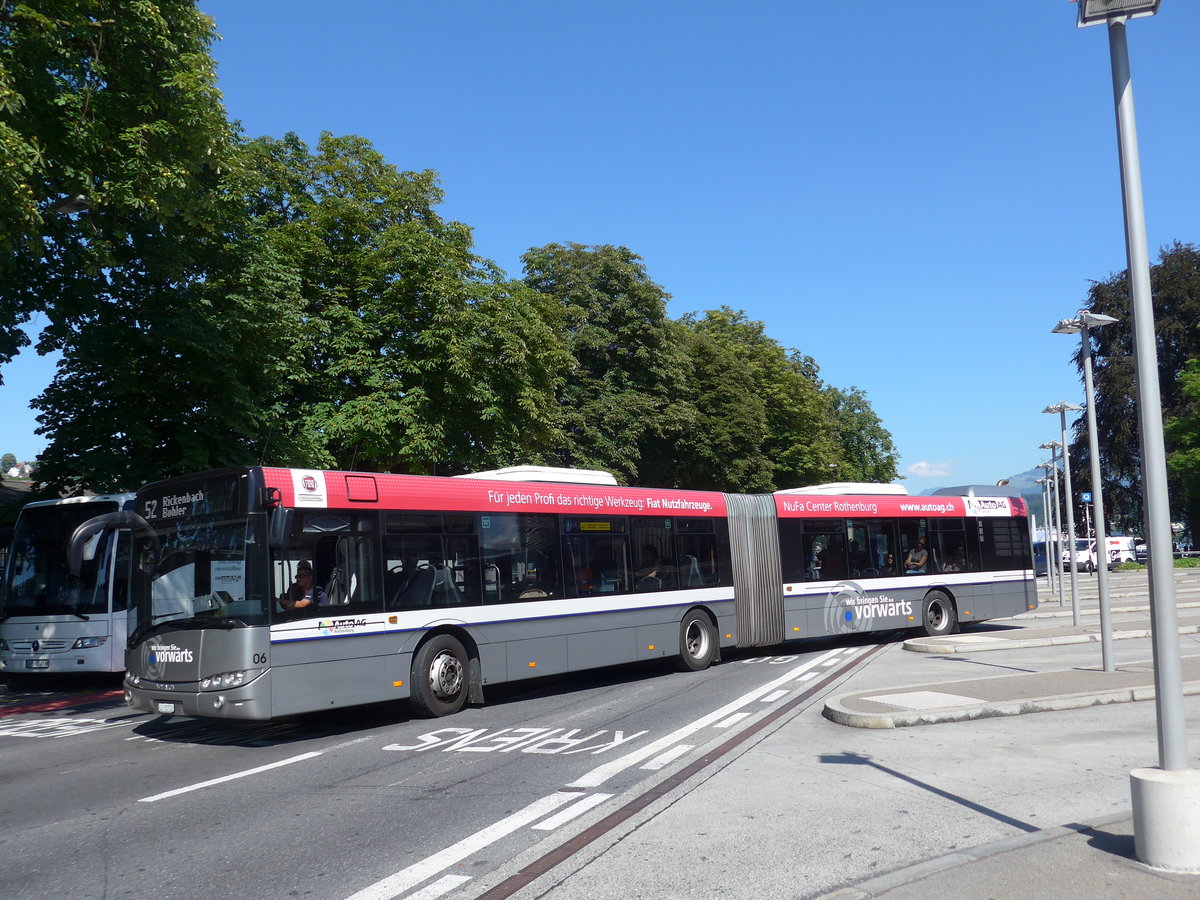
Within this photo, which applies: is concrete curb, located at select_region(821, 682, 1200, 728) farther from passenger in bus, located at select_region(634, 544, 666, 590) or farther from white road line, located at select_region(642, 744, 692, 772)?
passenger in bus, located at select_region(634, 544, 666, 590)

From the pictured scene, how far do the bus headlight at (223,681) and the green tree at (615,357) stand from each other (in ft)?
87.1

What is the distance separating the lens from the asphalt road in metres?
6.11

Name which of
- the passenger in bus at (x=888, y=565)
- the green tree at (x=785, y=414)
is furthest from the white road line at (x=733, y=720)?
the green tree at (x=785, y=414)

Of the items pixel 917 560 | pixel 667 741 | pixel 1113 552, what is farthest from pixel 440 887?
pixel 1113 552

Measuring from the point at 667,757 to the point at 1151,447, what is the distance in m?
5.39

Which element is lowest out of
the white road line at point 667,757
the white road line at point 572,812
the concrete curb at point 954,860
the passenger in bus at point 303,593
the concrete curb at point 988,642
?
the concrete curb at point 988,642

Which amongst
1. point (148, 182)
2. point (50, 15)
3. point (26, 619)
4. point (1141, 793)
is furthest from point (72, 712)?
point (1141, 793)

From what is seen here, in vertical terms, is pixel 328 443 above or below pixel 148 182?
below

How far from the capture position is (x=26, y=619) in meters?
17.0

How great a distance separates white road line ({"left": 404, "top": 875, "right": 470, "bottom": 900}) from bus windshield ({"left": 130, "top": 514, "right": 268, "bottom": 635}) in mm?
5655

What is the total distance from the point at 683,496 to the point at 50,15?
11862 mm

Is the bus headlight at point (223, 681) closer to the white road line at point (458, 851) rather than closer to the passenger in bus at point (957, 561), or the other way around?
the white road line at point (458, 851)

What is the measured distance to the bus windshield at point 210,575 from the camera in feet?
35.3

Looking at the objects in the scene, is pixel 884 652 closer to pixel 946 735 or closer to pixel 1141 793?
pixel 946 735
